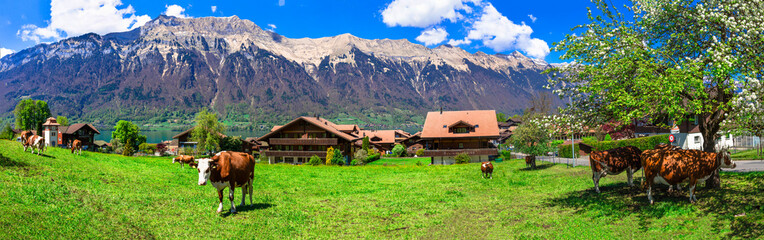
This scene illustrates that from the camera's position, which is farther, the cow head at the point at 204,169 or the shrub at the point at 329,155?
the shrub at the point at 329,155

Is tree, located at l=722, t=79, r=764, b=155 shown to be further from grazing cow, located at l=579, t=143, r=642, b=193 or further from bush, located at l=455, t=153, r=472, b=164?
bush, located at l=455, t=153, r=472, b=164

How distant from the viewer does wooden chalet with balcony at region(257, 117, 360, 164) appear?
72375 millimetres

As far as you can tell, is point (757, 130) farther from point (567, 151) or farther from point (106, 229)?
point (567, 151)

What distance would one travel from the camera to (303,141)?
7288 centimetres

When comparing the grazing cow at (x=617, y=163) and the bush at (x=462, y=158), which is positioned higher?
the grazing cow at (x=617, y=163)

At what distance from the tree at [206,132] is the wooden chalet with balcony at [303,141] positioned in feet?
78.3

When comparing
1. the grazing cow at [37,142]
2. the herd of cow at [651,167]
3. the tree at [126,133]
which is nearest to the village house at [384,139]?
the tree at [126,133]

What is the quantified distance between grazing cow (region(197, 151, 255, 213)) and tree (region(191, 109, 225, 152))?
271 feet

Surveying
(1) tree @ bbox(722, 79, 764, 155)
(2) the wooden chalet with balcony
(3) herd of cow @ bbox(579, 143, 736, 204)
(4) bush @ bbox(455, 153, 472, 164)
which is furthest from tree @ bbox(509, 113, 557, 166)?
(2) the wooden chalet with balcony

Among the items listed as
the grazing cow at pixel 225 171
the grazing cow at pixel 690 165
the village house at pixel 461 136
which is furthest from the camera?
the village house at pixel 461 136

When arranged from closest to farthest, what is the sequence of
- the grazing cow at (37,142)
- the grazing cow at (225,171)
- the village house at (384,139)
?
the grazing cow at (225,171) → the grazing cow at (37,142) → the village house at (384,139)

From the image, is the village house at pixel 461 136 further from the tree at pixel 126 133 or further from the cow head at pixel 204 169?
the tree at pixel 126 133

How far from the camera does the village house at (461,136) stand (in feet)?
208

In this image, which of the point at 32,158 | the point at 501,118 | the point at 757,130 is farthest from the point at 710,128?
the point at 501,118
